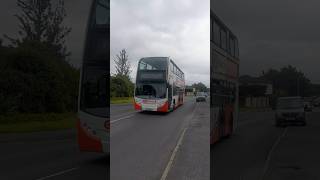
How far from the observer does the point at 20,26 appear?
16.6 ft

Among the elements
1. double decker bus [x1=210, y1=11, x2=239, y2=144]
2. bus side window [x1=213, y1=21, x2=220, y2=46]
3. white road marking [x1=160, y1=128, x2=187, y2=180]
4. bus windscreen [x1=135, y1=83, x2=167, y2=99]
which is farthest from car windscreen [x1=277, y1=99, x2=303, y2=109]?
bus windscreen [x1=135, y1=83, x2=167, y2=99]

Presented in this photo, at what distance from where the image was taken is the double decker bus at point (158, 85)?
15.0 ft

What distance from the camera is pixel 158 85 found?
572 centimetres

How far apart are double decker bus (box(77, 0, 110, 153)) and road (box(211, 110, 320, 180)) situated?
180 cm

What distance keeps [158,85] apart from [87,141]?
1.13 metres

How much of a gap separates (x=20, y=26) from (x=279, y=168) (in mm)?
3144

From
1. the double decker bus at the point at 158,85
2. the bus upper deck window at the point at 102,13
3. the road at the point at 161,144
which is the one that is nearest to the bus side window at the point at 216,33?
the road at the point at 161,144

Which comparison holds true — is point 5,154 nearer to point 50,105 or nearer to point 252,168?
point 50,105

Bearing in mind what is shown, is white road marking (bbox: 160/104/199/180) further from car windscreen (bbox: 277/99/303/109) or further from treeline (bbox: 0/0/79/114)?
treeline (bbox: 0/0/79/114)

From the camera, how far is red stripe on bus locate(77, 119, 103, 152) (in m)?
5.67

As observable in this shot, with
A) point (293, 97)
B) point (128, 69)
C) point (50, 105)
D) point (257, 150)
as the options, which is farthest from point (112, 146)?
point (293, 97)

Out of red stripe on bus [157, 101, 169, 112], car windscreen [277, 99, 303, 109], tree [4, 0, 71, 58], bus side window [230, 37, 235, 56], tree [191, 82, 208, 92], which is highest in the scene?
tree [4, 0, 71, 58]

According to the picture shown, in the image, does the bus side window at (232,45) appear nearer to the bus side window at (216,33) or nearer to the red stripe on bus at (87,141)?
the bus side window at (216,33)

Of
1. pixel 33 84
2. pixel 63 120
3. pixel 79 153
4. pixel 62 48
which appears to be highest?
pixel 62 48
